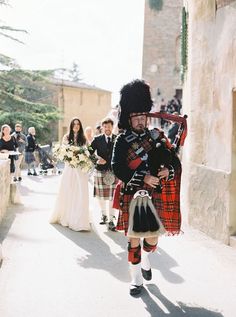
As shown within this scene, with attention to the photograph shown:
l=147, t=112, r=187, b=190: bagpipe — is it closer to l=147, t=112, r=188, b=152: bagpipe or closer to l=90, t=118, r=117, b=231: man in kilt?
l=147, t=112, r=188, b=152: bagpipe

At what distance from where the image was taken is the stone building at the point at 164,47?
36312mm

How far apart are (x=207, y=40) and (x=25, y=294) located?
17.4 feet

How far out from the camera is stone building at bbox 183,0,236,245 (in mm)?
6707

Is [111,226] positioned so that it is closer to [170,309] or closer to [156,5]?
[170,309]

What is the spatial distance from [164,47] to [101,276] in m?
33.6

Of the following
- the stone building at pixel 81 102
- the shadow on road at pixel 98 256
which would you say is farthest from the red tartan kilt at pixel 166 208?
the stone building at pixel 81 102

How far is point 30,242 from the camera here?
6.74 m

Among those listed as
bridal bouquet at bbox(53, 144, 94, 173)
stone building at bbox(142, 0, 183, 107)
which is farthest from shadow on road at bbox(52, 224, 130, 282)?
stone building at bbox(142, 0, 183, 107)

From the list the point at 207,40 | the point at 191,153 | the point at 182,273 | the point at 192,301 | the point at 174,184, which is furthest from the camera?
the point at 191,153

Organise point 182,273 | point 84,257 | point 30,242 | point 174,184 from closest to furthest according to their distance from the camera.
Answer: point 174,184
point 182,273
point 84,257
point 30,242

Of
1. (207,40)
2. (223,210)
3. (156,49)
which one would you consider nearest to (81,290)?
(223,210)

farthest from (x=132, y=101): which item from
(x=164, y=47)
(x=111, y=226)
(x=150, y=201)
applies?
(x=164, y=47)

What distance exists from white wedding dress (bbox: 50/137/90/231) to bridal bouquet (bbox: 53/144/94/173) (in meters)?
0.27

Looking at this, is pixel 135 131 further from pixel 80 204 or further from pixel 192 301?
pixel 80 204
